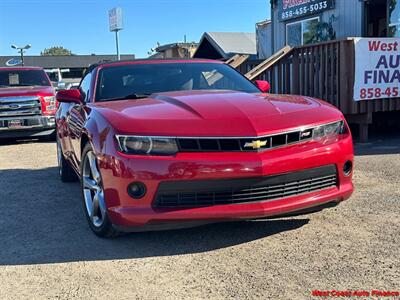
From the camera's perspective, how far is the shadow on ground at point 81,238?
3.65 m

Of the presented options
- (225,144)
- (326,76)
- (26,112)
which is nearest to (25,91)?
(26,112)

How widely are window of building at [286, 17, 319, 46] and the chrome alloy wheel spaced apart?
1094 cm

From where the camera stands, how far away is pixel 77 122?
15.8ft

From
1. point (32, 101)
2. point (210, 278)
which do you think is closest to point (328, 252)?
point (210, 278)

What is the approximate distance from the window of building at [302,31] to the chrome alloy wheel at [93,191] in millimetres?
10945

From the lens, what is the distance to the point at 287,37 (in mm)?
15117

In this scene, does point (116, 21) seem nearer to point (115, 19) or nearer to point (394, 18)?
point (115, 19)

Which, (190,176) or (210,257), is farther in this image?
(210,257)

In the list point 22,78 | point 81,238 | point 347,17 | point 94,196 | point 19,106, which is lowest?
point 81,238

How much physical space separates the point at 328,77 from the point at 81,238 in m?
6.34

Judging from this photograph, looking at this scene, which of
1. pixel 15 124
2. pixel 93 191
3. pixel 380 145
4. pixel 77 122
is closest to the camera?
pixel 93 191

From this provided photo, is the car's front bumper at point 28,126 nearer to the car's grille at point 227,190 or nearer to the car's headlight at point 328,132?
the car's grille at point 227,190

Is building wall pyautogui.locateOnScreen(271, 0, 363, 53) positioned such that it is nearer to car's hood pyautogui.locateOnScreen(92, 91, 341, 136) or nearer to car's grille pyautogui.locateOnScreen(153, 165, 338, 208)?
car's hood pyautogui.locateOnScreen(92, 91, 341, 136)

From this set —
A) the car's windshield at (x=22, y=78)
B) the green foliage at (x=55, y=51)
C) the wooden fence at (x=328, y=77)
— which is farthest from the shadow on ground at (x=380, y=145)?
the green foliage at (x=55, y=51)
